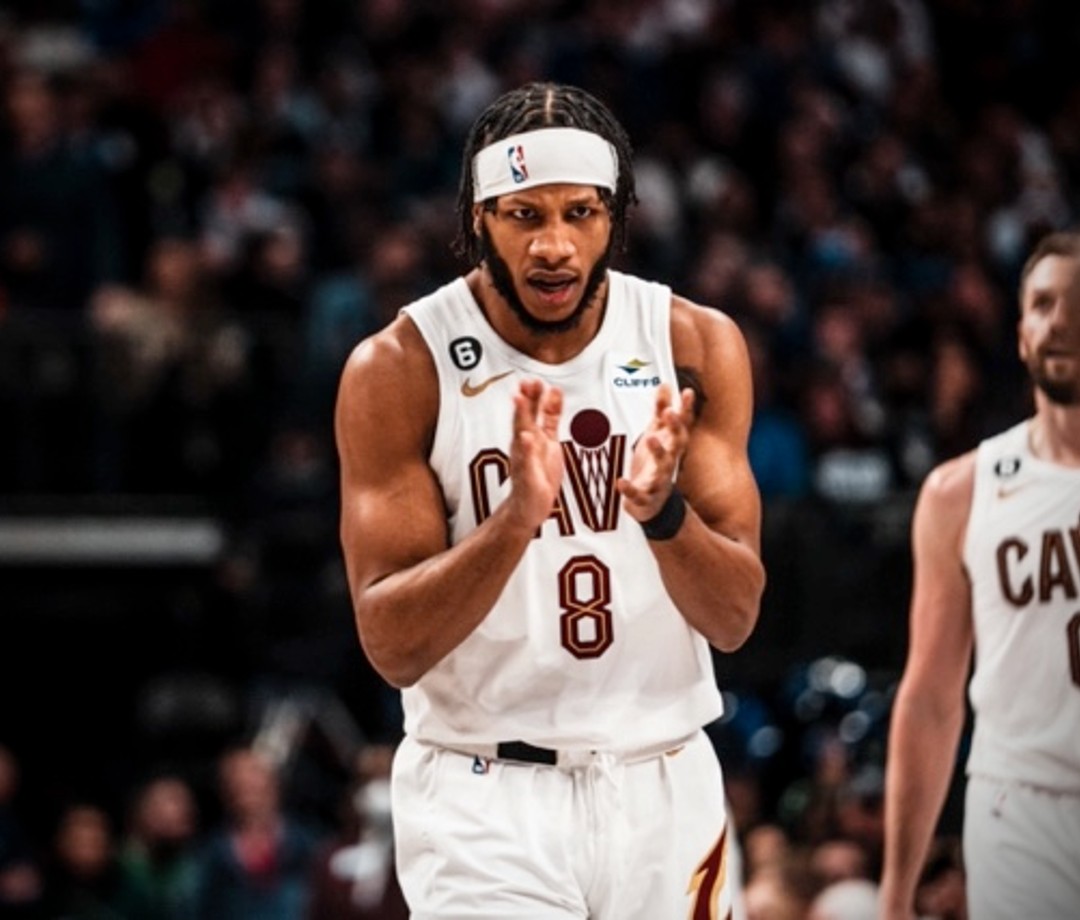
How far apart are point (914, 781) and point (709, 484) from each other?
1213 millimetres

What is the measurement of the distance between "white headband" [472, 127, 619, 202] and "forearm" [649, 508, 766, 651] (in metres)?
0.75

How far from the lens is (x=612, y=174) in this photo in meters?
5.39

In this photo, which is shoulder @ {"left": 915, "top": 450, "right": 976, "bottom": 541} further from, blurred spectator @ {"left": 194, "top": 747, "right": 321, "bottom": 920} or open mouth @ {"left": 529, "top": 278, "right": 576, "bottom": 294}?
blurred spectator @ {"left": 194, "top": 747, "right": 321, "bottom": 920}

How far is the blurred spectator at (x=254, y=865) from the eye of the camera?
35.9 feet

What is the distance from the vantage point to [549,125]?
5371mm

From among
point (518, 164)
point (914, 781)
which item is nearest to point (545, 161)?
point (518, 164)

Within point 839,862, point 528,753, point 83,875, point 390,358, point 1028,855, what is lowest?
point 83,875

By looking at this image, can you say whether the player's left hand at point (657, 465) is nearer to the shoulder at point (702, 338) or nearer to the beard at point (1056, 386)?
the shoulder at point (702, 338)

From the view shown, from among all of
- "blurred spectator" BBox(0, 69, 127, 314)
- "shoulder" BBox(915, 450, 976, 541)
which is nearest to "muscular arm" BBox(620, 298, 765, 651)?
"shoulder" BBox(915, 450, 976, 541)

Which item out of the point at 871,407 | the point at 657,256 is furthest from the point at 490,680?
the point at 657,256

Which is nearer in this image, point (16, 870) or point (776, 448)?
point (16, 870)

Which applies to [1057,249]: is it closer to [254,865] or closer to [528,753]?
[528,753]

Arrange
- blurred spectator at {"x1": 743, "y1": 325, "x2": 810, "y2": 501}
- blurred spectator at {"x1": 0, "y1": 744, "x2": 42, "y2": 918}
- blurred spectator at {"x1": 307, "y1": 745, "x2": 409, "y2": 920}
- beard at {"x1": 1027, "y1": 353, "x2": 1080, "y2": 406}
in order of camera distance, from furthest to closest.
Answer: blurred spectator at {"x1": 743, "y1": 325, "x2": 810, "y2": 501} < blurred spectator at {"x1": 0, "y1": 744, "x2": 42, "y2": 918} < blurred spectator at {"x1": 307, "y1": 745, "x2": 409, "y2": 920} < beard at {"x1": 1027, "y1": 353, "x2": 1080, "y2": 406}

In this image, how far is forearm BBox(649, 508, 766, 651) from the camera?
5.12 meters
